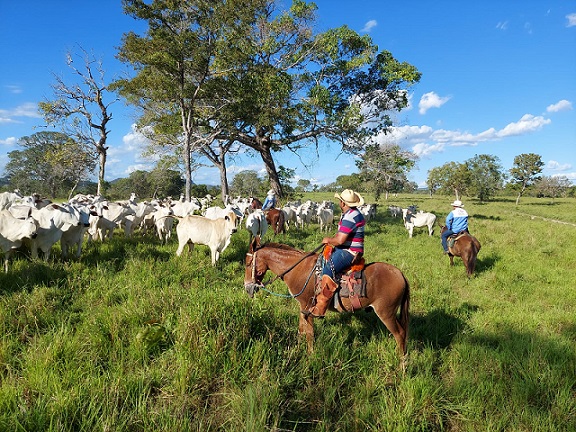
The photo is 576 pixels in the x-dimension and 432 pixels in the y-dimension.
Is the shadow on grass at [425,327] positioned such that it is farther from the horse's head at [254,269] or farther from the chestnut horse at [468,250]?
the chestnut horse at [468,250]

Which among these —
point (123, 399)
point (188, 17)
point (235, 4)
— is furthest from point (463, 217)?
point (188, 17)

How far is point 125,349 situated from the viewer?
4.00 m

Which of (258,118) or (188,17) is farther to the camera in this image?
(258,118)

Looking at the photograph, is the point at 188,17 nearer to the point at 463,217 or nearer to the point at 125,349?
the point at 463,217

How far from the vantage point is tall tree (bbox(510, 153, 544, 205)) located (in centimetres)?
4903

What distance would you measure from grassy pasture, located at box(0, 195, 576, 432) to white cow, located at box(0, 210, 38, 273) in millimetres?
1109

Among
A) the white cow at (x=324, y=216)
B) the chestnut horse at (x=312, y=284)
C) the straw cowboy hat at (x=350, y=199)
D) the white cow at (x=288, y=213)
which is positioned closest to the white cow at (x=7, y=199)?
the white cow at (x=288, y=213)

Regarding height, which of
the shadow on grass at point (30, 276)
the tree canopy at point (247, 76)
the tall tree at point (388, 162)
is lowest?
the shadow on grass at point (30, 276)

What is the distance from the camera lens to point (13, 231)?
7418mm

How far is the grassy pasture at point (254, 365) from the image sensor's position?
10.0 ft

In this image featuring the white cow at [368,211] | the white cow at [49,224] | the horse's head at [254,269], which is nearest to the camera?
the horse's head at [254,269]

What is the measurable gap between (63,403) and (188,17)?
17382 millimetres

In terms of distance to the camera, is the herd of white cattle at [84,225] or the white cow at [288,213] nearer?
the herd of white cattle at [84,225]

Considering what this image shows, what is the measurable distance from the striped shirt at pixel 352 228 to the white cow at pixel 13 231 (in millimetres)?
7231
